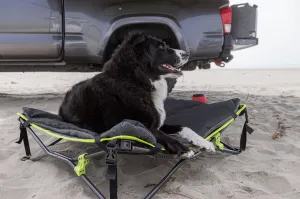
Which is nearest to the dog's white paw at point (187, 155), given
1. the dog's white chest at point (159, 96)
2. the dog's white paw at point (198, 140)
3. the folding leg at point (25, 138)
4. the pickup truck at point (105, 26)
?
the dog's white paw at point (198, 140)

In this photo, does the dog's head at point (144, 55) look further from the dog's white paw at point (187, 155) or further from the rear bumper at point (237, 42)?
the rear bumper at point (237, 42)

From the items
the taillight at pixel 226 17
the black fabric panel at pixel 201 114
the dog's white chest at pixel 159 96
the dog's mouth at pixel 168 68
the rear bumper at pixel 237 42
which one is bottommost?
the black fabric panel at pixel 201 114

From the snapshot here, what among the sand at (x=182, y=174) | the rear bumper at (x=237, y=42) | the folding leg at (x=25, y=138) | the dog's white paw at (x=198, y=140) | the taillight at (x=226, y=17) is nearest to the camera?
the sand at (x=182, y=174)

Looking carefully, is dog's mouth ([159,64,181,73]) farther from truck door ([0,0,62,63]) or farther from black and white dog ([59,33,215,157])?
truck door ([0,0,62,63])

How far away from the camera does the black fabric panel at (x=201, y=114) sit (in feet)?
8.54

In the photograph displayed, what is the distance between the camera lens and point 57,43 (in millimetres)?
4117

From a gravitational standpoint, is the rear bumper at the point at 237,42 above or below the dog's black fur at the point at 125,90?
above

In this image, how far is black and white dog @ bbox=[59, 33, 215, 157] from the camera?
2.34 meters

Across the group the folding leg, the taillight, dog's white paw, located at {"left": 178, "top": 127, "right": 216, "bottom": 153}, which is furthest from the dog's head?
the taillight

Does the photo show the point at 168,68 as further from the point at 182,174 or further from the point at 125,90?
the point at 182,174

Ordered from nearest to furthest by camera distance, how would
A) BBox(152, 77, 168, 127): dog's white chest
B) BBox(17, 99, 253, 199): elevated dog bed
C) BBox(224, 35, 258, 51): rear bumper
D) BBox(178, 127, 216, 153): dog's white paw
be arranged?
BBox(17, 99, 253, 199): elevated dog bed → BBox(178, 127, 216, 153): dog's white paw → BBox(152, 77, 168, 127): dog's white chest → BBox(224, 35, 258, 51): rear bumper

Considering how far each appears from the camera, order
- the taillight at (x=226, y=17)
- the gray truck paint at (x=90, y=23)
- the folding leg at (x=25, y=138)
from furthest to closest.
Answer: the taillight at (x=226, y=17) → the gray truck paint at (x=90, y=23) → the folding leg at (x=25, y=138)

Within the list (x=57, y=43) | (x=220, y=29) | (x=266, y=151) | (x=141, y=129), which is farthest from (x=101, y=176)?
→ (x=220, y=29)

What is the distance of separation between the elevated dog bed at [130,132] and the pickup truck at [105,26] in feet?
3.70
